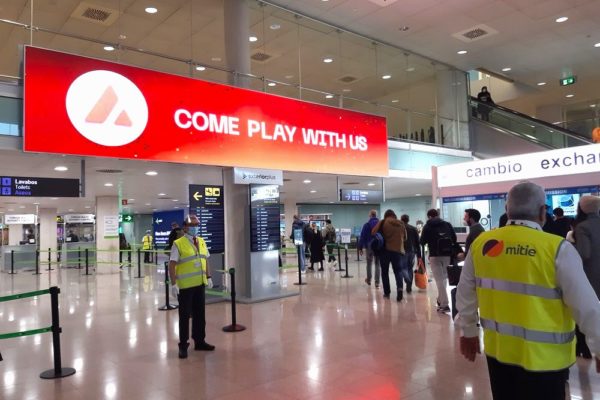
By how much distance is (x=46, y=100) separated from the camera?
21.9 ft

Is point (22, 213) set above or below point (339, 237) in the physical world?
above

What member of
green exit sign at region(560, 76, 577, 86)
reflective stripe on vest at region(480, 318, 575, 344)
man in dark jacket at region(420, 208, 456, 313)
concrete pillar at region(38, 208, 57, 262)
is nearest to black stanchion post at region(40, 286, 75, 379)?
reflective stripe on vest at region(480, 318, 575, 344)

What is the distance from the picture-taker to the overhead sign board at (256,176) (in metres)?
8.83

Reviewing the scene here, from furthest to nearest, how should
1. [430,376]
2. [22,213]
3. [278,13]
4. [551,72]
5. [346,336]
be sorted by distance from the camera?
[22,213]
[551,72]
[278,13]
[346,336]
[430,376]

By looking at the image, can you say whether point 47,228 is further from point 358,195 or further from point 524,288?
point 524,288

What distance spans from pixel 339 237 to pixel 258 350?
1521cm

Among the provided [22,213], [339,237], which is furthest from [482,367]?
[22,213]

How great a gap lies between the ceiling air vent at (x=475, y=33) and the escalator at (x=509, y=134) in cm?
299

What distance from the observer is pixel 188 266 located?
565cm

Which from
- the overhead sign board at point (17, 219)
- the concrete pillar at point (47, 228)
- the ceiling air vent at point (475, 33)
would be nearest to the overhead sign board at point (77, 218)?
the concrete pillar at point (47, 228)

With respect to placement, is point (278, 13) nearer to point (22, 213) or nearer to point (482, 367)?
point (482, 367)

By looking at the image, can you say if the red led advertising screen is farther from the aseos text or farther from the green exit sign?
the green exit sign

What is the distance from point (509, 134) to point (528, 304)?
13401 mm

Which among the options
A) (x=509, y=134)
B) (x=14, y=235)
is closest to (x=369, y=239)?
(x=509, y=134)
